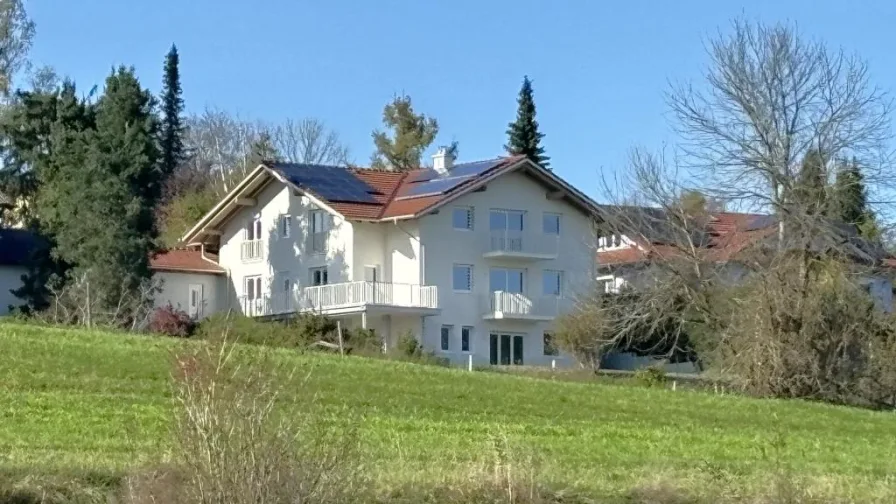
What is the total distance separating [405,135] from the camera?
7975 cm

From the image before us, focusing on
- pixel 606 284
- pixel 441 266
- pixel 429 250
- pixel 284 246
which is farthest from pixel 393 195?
pixel 606 284

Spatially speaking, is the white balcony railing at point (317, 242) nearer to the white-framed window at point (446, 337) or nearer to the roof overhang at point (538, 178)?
the roof overhang at point (538, 178)

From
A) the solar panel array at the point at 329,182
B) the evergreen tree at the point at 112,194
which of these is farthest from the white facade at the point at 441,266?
the evergreen tree at the point at 112,194

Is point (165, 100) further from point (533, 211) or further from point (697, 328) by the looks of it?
point (697, 328)

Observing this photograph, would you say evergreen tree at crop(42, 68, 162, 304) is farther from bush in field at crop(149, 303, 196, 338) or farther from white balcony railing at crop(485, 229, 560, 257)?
white balcony railing at crop(485, 229, 560, 257)

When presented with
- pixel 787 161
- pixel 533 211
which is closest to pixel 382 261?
→ pixel 533 211

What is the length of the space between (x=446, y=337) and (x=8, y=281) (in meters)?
19.5

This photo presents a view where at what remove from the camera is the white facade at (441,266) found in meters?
53.8

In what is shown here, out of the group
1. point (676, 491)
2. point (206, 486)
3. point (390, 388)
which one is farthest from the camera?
point (390, 388)

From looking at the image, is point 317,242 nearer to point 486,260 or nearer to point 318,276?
point 318,276

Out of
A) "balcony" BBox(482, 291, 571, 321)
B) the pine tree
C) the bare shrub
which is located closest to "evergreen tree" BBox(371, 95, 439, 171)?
the pine tree

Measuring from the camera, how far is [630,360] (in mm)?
58250

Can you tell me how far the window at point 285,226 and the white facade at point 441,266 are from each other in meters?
0.04

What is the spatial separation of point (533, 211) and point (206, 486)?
47.1 metres
